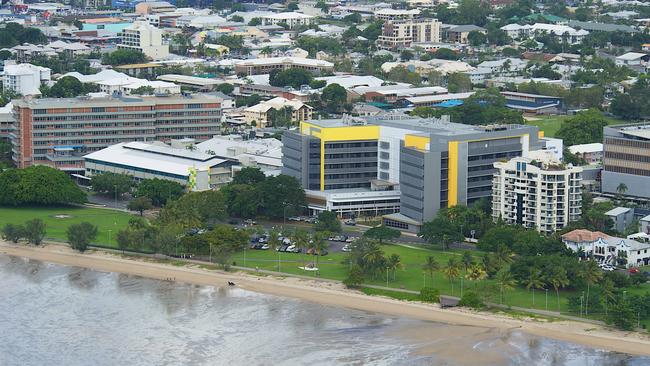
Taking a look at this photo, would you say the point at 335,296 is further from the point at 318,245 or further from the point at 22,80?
the point at 22,80

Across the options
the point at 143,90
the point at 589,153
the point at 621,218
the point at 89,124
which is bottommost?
the point at 621,218

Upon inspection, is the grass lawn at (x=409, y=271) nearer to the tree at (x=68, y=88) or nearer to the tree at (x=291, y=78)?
the tree at (x=68, y=88)

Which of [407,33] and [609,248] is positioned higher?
[407,33]

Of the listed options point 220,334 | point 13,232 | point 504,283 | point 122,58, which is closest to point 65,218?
→ point 13,232

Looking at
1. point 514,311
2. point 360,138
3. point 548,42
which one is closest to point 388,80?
point 548,42

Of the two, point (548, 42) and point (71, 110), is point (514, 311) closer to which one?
point (71, 110)

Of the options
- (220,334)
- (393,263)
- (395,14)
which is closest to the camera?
(220,334)
